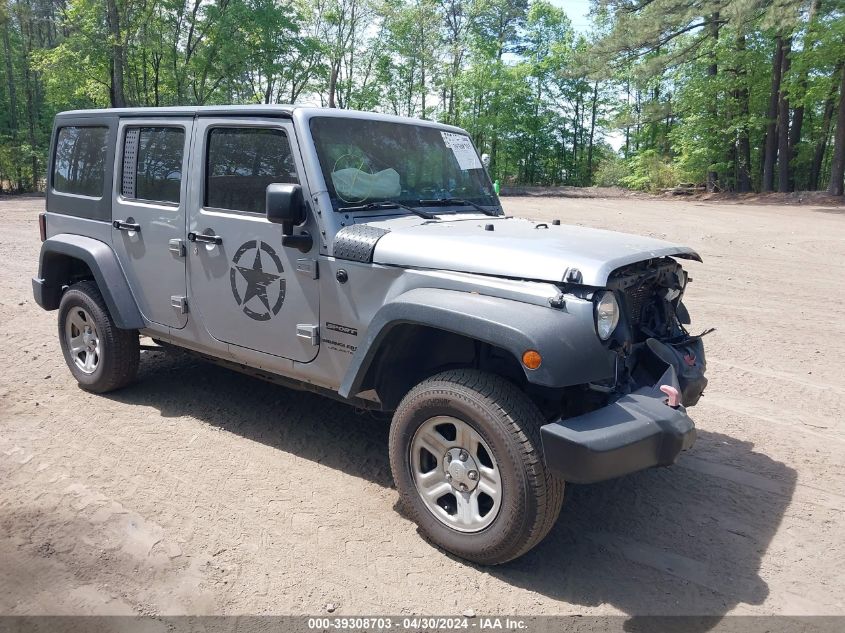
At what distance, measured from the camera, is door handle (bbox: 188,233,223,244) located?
4.18 meters

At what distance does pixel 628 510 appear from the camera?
12.3 feet

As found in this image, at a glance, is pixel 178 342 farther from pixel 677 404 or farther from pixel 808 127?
Result: pixel 808 127

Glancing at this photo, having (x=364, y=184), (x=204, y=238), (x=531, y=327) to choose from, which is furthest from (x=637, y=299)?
(x=204, y=238)

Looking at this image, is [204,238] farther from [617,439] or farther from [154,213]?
[617,439]

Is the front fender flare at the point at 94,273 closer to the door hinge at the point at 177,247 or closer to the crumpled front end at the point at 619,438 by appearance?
the door hinge at the point at 177,247

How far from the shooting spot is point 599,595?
2.98 m

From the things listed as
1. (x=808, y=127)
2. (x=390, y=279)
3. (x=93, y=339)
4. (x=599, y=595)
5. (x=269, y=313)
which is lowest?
(x=599, y=595)

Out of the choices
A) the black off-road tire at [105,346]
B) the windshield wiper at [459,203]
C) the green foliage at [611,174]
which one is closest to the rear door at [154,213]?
the black off-road tire at [105,346]

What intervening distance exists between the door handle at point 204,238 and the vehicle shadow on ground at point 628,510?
4.39 ft

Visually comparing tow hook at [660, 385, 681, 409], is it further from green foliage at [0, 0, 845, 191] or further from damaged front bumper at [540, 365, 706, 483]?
green foliage at [0, 0, 845, 191]

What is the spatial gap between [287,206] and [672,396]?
6.95 feet

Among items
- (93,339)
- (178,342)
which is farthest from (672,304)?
(93,339)

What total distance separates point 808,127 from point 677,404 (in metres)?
36.7

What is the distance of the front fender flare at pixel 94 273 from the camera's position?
4805mm
